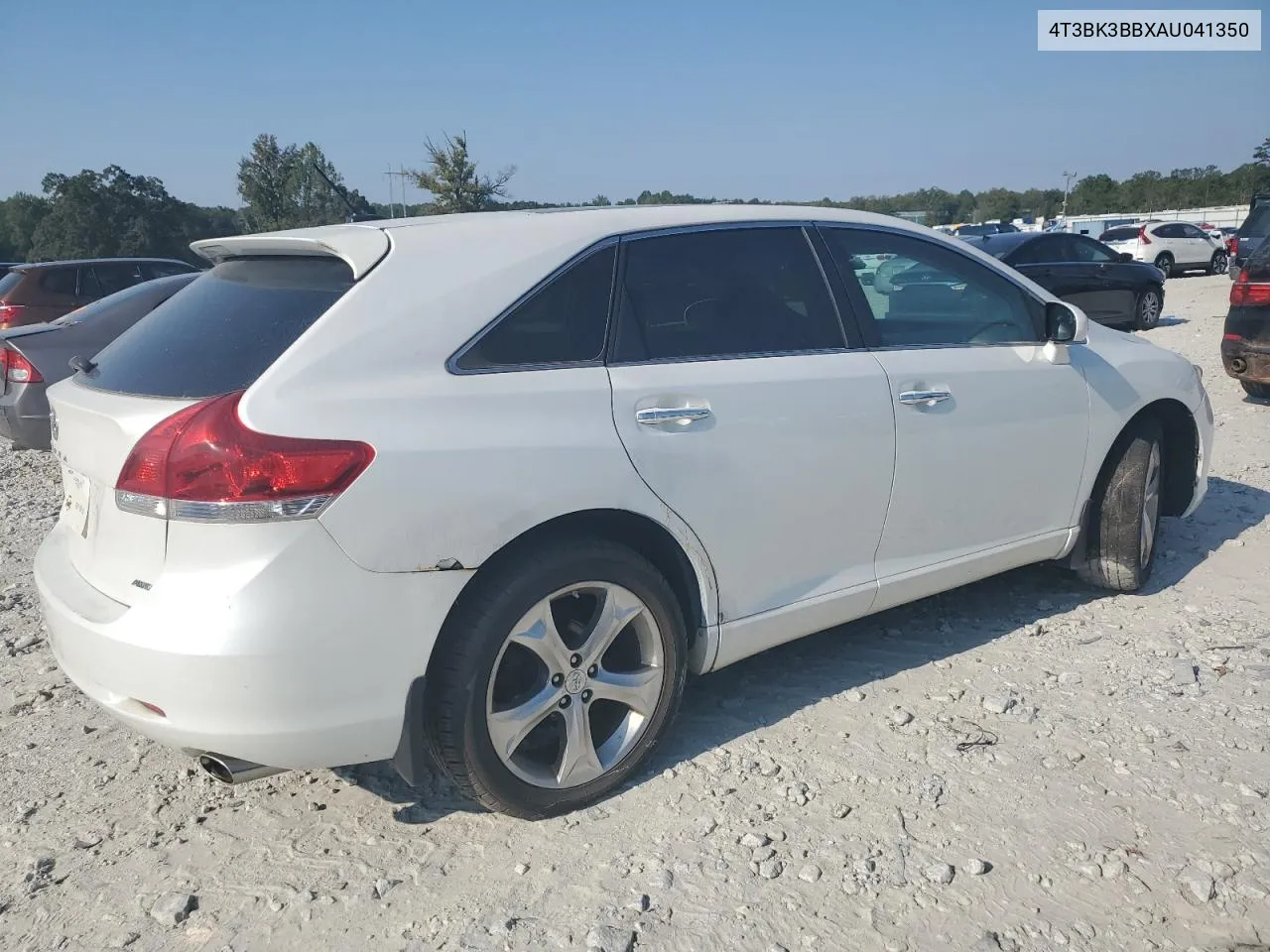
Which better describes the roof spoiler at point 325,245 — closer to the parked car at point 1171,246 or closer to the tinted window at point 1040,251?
the tinted window at point 1040,251

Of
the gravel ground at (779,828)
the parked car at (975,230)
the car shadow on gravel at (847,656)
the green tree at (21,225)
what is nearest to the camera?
the gravel ground at (779,828)

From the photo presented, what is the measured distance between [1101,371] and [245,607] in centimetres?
345

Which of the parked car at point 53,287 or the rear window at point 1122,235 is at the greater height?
the parked car at point 53,287

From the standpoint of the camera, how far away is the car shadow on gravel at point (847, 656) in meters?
3.18

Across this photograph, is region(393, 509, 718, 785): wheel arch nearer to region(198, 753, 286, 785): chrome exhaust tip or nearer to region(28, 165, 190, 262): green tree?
region(198, 753, 286, 785): chrome exhaust tip

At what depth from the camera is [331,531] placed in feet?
7.76

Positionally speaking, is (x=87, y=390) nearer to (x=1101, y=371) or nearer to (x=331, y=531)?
(x=331, y=531)

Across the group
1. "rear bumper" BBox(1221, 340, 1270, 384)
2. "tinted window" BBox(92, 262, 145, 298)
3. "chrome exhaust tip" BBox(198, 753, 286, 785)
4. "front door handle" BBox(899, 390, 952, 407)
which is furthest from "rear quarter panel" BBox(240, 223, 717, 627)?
"tinted window" BBox(92, 262, 145, 298)

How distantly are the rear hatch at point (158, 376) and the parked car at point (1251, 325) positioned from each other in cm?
761

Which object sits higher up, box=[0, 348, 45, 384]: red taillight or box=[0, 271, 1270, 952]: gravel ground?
box=[0, 348, 45, 384]: red taillight

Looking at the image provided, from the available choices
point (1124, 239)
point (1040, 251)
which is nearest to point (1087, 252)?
point (1040, 251)

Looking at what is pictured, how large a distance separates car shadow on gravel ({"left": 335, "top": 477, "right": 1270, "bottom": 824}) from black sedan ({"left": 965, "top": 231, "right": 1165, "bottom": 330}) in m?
9.49

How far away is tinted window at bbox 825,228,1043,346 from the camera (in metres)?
3.61

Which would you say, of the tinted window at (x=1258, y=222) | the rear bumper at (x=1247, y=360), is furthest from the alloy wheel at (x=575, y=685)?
the tinted window at (x=1258, y=222)
